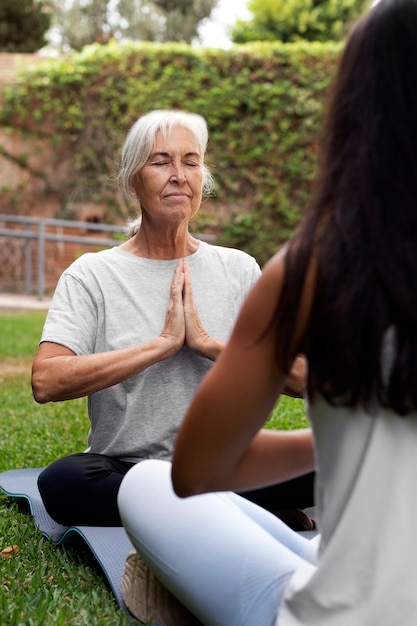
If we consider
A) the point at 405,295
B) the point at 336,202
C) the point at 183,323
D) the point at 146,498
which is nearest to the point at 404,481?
the point at 405,295

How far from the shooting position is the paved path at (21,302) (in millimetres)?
10031

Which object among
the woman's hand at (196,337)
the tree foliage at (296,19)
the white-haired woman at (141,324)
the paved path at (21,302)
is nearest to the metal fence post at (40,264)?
the paved path at (21,302)

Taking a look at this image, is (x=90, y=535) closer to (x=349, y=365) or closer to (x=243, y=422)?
(x=243, y=422)

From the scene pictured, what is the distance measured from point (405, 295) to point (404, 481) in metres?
0.28

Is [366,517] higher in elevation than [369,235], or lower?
lower

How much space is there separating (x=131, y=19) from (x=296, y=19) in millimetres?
6335

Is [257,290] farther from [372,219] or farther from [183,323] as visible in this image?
[183,323]

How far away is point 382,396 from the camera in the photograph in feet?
3.66

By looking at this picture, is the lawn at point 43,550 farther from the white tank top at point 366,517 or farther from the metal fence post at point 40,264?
the metal fence post at point 40,264

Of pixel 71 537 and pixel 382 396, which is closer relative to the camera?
pixel 382 396

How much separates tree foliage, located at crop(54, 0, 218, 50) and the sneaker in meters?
22.5

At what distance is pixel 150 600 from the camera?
1770 mm

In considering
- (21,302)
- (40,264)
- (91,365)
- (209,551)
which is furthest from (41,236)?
(209,551)

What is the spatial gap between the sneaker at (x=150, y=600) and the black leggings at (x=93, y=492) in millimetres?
589
